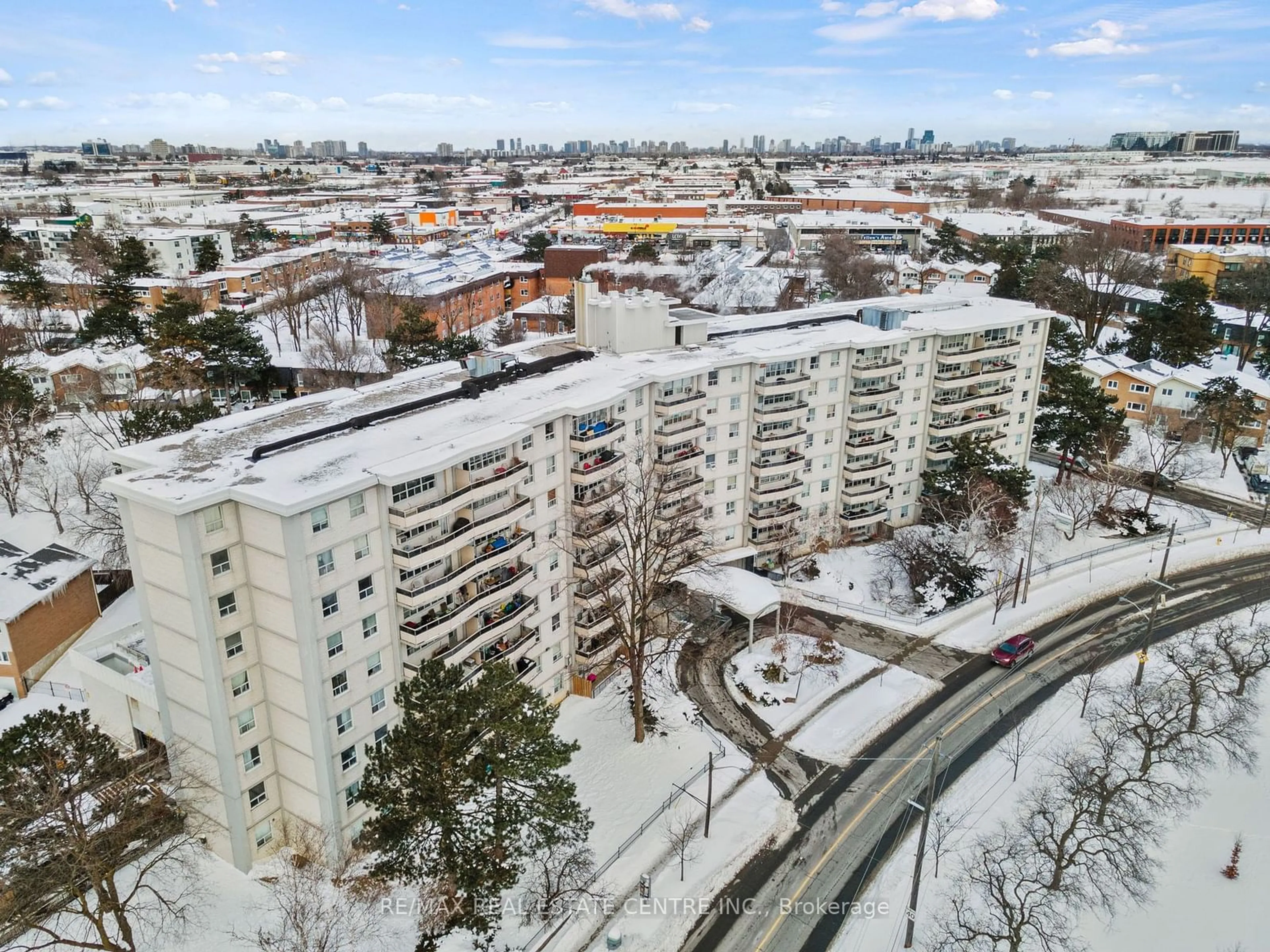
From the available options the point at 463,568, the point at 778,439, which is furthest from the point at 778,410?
the point at 463,568

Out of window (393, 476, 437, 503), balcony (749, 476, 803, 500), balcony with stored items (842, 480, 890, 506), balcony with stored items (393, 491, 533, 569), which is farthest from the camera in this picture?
balcony with stored items (842, 480, 890, 506)

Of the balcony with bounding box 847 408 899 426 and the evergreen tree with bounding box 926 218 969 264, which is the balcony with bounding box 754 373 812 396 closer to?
the balcony with bounding box 847 408 899 426

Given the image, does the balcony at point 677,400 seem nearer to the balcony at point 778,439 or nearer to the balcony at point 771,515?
the balcony at point 778,439

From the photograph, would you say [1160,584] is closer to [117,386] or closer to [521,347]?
[521,347]

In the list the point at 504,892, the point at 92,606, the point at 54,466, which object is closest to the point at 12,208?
the point at 54,466

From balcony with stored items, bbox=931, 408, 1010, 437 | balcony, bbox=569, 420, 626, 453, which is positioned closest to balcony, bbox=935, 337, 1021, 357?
balcony with stored items, bbox=931, 408, 1010, 437

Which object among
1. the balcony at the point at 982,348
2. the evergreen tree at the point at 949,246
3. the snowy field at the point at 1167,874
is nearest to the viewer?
the snowy field at the point at 1167,874

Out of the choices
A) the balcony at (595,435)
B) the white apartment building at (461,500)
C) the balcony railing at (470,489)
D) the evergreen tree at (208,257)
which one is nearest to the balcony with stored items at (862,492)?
the white apartment building at (461,500)
